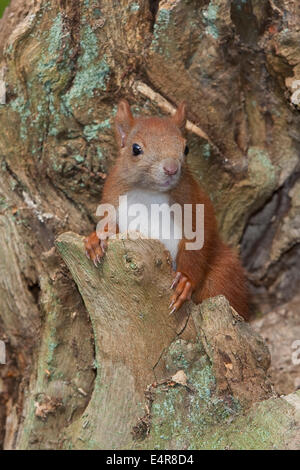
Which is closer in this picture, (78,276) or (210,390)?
(210,390)

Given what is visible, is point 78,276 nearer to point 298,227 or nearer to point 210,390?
point 210,390

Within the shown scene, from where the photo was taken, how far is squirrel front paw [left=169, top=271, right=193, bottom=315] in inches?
94.7

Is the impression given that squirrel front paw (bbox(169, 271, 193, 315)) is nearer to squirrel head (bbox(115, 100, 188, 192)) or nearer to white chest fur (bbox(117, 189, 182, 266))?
white chest fur (bbox(117, 189, 182, 266))

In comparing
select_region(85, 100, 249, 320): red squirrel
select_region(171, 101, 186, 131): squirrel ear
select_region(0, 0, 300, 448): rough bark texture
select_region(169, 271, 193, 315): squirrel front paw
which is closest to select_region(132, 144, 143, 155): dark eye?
select_region(85, 100, 249, 320): red squirrel

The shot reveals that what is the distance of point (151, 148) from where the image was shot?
2.71 meters

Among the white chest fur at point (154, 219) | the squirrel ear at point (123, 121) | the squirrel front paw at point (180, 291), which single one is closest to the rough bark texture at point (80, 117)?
the squirrel ear at point (123, 121)

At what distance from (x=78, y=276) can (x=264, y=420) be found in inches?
36.1

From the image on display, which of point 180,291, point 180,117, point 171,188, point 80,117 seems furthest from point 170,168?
point 80,117

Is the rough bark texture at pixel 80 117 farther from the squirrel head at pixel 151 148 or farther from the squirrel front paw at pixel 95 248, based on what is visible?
the squirrel front paw at pixel 95 248

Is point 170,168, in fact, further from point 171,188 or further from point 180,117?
point 180,117

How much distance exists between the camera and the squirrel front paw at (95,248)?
8.04 feet

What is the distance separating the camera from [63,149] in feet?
10.2

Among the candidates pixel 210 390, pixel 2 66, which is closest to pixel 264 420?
pixel 210 390

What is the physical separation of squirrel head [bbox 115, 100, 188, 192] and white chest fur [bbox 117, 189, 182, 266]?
2.4 inches
